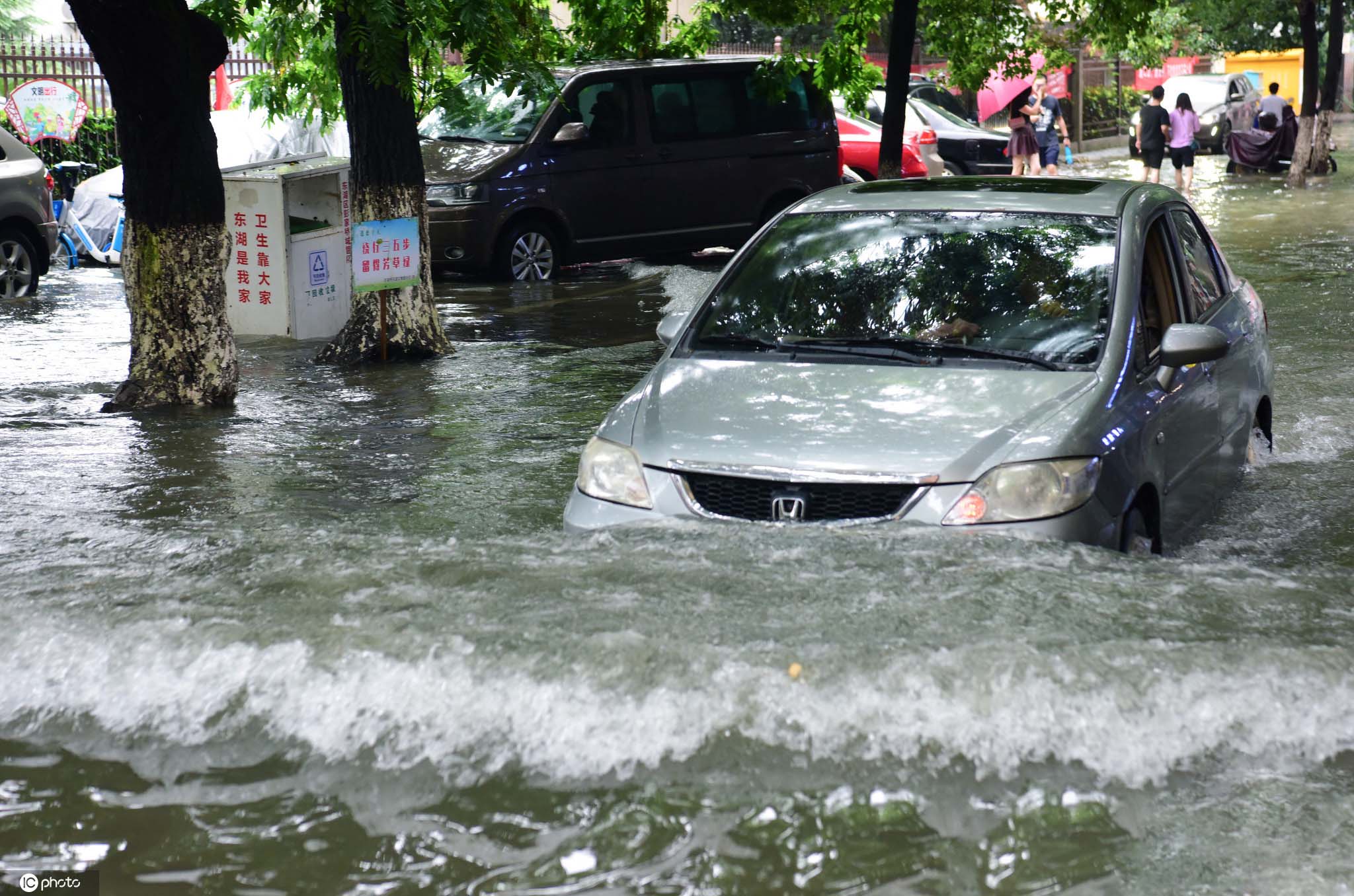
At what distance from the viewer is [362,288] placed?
406 inches

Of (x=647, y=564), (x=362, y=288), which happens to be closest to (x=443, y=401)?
(x=362, y=288)

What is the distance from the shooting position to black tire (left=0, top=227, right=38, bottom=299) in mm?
14070

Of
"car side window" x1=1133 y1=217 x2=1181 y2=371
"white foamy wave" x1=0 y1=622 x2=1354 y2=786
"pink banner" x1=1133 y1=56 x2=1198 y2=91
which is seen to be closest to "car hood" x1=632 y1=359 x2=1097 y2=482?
"car side window" x1=1133 y1=217 x2=1181 y2=371

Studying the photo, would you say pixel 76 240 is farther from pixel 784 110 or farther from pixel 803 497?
pixel 803 497

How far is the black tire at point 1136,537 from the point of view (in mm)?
5207

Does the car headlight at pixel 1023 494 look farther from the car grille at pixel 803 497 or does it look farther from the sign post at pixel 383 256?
the sign post at pixel 383 256

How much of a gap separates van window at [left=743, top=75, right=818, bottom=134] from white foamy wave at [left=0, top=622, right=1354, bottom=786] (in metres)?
12.0

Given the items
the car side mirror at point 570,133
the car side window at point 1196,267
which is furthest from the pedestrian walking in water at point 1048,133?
the car side window at point 1196,267

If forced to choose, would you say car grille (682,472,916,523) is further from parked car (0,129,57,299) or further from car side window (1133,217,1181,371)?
parked car (0,129,57,299)

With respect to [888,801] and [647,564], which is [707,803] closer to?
[888,801]

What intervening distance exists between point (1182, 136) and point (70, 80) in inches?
608

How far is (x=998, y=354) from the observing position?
5543mm

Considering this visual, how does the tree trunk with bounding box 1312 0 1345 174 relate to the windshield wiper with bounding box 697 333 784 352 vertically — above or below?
above

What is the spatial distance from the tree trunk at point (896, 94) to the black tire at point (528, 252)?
123 inches
